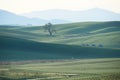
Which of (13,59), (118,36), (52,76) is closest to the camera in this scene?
(52,76)

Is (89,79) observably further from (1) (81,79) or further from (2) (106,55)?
(2) (106,55)

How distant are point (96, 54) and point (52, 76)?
5317cm

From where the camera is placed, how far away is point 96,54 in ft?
365

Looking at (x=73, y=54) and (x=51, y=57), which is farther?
(x=73, y=54)

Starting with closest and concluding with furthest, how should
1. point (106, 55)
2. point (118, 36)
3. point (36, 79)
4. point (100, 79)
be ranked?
point (100, 79) → point (36, 79) → point (106, 55) → point (118, 36)

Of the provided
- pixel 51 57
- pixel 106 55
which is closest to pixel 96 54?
pixel 106 55

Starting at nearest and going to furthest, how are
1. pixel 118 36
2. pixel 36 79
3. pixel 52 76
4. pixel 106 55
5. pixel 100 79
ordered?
pixel 100 79, pixel 36 79, pixel 52 76, pixel 106 55, pixel 118 36

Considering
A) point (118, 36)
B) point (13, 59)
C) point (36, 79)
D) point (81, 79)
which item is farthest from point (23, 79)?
point (118, 36)

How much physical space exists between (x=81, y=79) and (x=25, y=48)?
213ft

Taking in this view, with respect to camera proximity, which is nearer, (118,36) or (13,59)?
(13,59)

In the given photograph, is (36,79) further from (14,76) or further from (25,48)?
(25,48)

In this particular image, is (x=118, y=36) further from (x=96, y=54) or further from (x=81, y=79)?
(x=81, y=79)

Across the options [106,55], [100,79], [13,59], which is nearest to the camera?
[100,79]

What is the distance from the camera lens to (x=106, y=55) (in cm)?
10944
